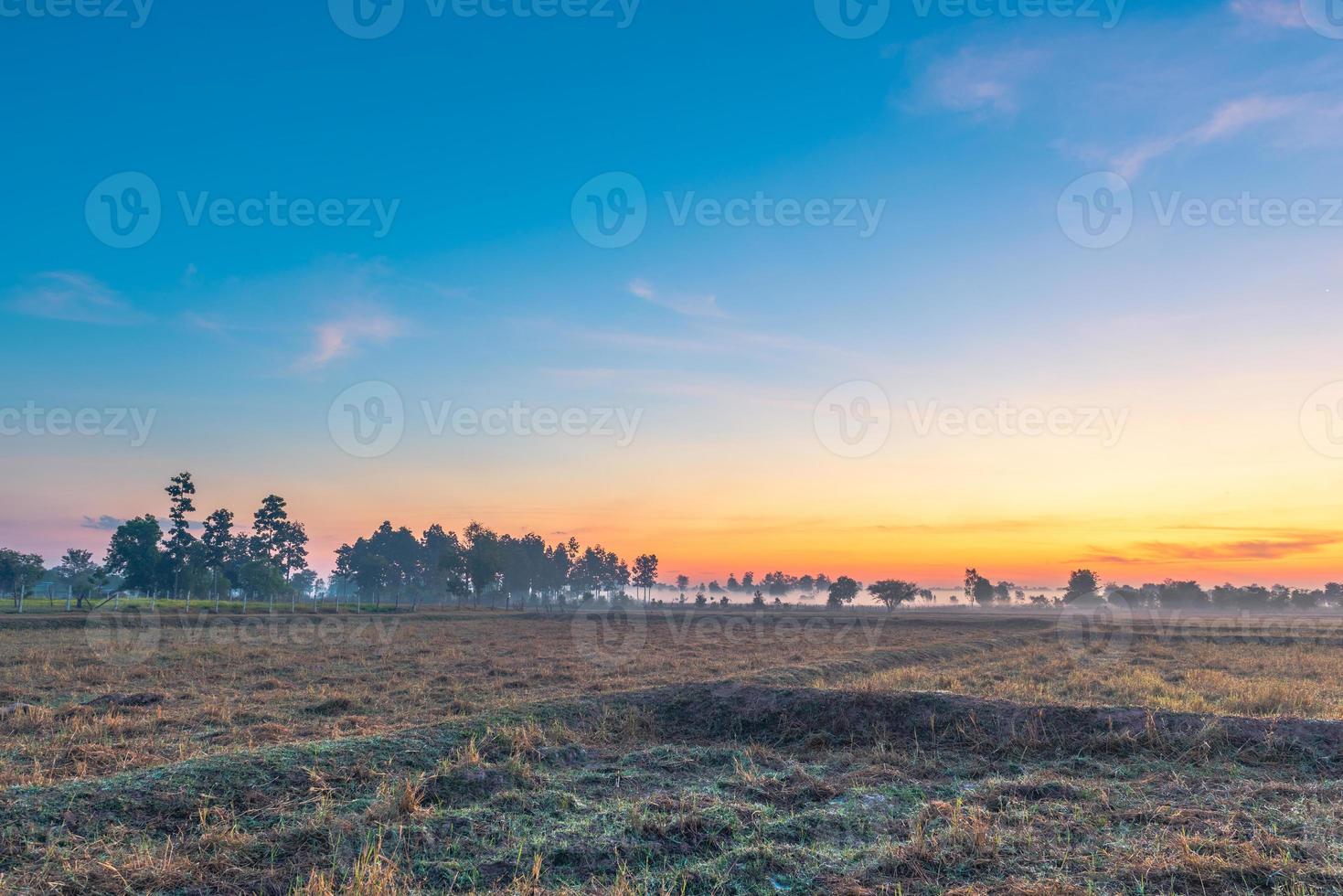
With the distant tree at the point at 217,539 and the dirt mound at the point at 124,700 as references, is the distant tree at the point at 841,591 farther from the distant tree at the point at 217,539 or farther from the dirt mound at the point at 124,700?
the dirt mound at the point at 124,700

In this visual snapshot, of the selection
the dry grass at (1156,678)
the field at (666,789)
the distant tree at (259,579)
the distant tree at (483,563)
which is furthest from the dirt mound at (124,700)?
the distant tree at (483,563)

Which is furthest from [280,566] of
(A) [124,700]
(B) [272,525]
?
(A) [124,700]

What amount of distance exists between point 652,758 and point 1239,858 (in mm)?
7853

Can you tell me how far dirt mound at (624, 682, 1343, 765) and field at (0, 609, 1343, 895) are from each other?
52 mm

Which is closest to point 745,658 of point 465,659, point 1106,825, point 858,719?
point 465,659

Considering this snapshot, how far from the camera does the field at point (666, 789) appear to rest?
25.0ft

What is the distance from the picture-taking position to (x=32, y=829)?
8.19 meters

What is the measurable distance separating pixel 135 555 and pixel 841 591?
14685 centimetres

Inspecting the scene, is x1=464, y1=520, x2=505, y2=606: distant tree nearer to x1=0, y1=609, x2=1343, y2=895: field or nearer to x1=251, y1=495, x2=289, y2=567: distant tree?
x1=251, y1=495, x2=289, y2=567: distant tree

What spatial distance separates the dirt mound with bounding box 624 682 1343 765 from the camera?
40.1 ft

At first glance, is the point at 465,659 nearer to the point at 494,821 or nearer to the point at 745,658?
the point at 745,658

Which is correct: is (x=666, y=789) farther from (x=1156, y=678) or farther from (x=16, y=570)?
(x=16, y=570)

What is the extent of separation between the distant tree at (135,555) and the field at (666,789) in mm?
80924

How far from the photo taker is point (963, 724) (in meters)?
13.7
